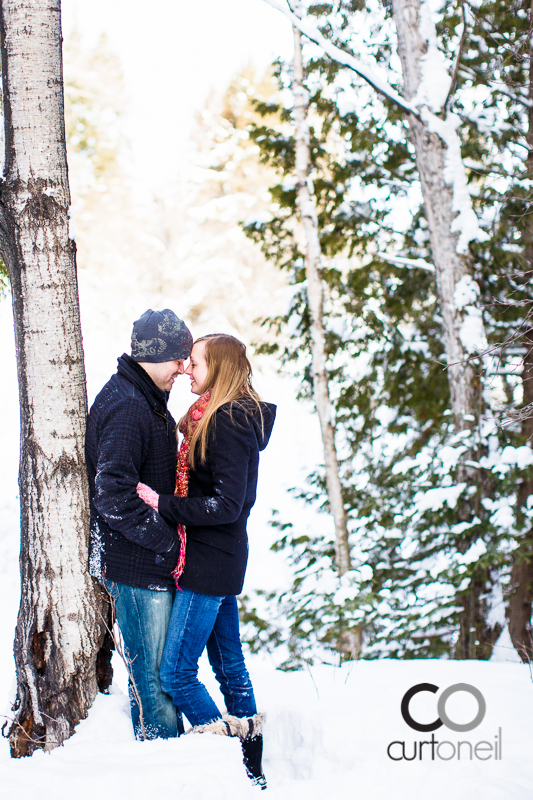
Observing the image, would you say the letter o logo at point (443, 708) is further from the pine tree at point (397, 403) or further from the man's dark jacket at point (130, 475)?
the pine tree at point (397, 403)

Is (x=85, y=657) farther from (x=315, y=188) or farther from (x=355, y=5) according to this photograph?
(x=355, y=5)

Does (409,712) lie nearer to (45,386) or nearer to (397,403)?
(45,386)

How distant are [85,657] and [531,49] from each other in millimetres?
5875

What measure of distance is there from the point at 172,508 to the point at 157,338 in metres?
0.75

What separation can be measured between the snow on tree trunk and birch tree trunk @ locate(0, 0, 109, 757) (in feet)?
12.0

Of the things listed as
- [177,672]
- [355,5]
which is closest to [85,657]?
[177,672]

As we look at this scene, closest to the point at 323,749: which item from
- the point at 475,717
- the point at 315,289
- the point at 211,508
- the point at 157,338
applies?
the point at 475,717

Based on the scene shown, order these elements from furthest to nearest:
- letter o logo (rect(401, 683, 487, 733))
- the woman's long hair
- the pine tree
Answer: the pine tree < letter o logo (rect(401, 683, 487, 733)) < the woman's long hair

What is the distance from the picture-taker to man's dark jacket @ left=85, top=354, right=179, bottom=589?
2.31 meters

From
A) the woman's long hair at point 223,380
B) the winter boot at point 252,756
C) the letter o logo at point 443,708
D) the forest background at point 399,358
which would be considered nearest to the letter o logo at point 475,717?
the letter o logo at point 443,708

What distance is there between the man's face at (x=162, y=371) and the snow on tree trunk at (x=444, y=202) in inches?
132

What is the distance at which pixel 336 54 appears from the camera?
4973mm

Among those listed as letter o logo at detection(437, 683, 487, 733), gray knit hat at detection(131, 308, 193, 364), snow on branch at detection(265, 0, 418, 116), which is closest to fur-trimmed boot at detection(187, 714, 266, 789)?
letter o logo at detection(437, 683, 487, 733)

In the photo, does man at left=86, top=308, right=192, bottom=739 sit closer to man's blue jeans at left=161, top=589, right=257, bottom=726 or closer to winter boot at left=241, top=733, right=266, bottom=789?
man's blue jeans at left=161, top=589, right=257, bottom=726
